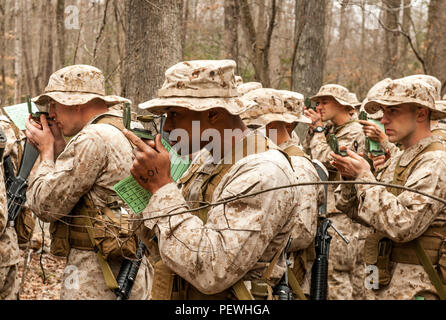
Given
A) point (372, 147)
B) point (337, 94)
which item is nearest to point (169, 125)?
point (372, 147)

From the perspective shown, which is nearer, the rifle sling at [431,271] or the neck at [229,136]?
the neck at [229,136]

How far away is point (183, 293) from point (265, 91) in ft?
8.86

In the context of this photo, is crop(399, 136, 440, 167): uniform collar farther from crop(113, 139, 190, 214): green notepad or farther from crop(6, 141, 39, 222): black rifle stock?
crop(6, 141, 39, 222): black rifle stock

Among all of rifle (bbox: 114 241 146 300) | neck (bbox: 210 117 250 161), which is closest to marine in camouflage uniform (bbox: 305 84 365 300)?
rifle (bbox: 114 241 146 300)

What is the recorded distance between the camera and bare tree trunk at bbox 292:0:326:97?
9.62 meters

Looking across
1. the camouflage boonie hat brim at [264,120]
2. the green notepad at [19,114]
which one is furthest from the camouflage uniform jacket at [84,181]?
the camouflage boonie hat brim at [264,120]

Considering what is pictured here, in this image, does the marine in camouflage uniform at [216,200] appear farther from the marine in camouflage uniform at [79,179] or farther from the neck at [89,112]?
the neck at [89,112]

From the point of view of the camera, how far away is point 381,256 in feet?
14.1

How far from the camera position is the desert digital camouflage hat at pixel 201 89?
9.78 ft

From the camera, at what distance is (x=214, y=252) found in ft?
8.95

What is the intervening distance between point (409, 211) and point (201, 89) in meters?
1.81

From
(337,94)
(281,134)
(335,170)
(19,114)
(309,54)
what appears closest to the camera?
(19,114)

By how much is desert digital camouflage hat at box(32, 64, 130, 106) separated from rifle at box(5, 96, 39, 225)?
44 cm

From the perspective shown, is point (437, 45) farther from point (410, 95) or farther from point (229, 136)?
point (229, 136)
